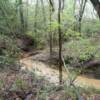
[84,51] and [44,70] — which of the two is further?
[44,70]

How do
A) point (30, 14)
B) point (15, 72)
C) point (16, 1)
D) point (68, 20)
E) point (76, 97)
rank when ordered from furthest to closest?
point (30, 14) → point (16, 1) → point (15, 72) → point (68, 20) → point (76, 97)

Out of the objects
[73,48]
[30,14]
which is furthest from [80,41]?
[30,14]

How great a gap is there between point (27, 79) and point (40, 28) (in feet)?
29.9

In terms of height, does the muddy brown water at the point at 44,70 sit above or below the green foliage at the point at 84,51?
below

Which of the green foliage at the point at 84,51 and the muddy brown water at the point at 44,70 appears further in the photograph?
the muddy brown water at the point at 44,70

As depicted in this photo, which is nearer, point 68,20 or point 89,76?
point 68,20

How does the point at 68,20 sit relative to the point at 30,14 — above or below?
below

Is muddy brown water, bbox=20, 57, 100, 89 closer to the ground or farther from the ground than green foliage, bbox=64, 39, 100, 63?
closer to the ground

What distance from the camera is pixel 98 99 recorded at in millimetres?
7711

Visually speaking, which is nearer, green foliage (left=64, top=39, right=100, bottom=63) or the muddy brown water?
green foliage (left=64, top=39, right=100, bottom=63)

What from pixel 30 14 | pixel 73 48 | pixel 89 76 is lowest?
pixel 89 76

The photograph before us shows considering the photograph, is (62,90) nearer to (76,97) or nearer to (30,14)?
(76,97)

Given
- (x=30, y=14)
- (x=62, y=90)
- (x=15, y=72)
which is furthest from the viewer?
(x=30, y=14)

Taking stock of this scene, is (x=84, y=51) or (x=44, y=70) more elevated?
(x=84, y=51)
